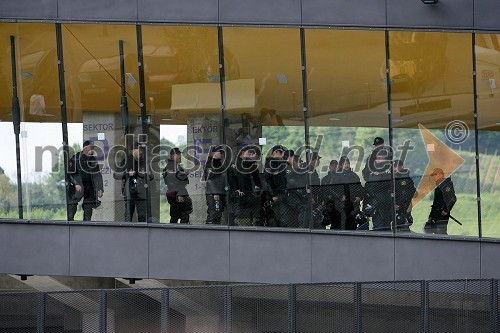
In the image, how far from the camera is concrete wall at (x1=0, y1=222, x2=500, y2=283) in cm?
2317

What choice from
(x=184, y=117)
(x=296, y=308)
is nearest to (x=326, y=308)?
(x=296, y=308)

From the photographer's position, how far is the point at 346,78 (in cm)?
2370

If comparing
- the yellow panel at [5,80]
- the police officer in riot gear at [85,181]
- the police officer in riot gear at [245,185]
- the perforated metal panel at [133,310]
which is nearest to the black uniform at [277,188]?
the police officer in riot gear at [245,185]

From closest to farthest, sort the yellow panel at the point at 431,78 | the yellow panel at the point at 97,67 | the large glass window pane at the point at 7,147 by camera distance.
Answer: the yellow panel at the point at 431,78, the yellow panel at the point at 97,67, the large glass window pane at the point at 7,147

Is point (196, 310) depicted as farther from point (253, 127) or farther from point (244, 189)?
point (253, 127)

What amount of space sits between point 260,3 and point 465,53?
4284mm

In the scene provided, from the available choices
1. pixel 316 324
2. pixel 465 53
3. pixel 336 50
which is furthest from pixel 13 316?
pixel 465 53

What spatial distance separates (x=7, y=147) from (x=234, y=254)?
18.3ft

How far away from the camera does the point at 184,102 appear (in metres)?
24.7

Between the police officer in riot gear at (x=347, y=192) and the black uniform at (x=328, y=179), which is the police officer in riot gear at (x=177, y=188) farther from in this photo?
the police officer in riot gear at (x=347, y=192)

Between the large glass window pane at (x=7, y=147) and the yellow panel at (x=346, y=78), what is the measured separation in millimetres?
6622

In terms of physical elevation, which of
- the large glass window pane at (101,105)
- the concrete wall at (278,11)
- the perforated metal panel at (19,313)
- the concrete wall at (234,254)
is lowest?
the perforated metal panel at (19,313)

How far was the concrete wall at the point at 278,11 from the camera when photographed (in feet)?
74.8

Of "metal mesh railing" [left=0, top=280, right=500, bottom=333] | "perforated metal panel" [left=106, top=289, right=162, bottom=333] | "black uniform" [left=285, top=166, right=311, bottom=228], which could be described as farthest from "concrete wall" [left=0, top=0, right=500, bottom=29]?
"perforated metal panel" [left=106, top=289, right=162, bottom=333]
